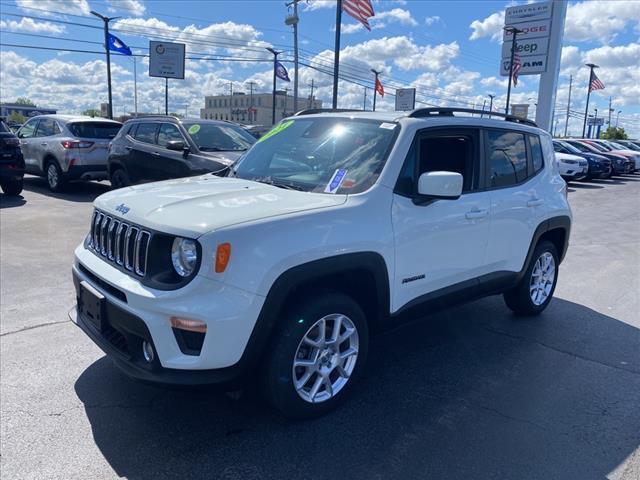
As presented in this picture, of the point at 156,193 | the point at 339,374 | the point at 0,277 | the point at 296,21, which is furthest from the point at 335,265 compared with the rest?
the point at 296,21

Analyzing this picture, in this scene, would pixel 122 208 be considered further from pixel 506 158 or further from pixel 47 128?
pixel 47 128

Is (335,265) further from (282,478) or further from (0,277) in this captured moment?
(0,277)

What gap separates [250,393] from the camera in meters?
3.28

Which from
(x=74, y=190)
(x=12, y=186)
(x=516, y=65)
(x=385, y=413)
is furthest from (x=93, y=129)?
(x=516, y=65)

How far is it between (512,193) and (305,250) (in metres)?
2.34

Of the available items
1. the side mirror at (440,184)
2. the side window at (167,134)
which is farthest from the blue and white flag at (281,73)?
the side mirror at (440,184)

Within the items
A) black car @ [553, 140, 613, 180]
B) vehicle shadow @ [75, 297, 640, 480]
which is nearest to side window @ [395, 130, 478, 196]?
vehicle shadow @ [75, 297, 640, 480]

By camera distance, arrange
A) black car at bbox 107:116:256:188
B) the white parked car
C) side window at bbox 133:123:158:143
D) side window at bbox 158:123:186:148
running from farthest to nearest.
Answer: the white parked car, side window at bbox 133:123:158:143, side window at bbox 158:123:186:148, black car at bbox 107:116:256:188

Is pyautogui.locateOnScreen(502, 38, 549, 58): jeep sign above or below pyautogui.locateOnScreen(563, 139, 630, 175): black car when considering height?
above

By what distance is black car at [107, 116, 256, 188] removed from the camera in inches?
336

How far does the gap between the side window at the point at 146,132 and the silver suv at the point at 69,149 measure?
7.33 ft

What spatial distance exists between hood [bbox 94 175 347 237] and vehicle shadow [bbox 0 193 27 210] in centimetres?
772

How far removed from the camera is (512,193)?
14.4 ft

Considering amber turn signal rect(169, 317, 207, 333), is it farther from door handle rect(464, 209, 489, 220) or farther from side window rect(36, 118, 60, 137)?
side window rect(36, 118, 60, 137)
